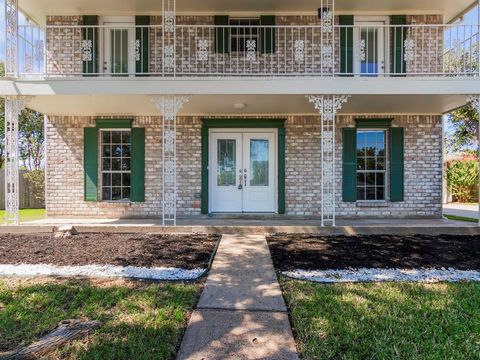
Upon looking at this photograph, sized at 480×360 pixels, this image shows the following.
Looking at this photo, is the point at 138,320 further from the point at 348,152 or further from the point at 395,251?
the point at 348,152

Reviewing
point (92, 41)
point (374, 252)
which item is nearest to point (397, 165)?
point (374, 252)

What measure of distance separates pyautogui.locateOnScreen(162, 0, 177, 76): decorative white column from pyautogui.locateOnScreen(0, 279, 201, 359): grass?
5065 millimetres

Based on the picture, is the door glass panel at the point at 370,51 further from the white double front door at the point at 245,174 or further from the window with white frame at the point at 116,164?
the window with white frame at the point at 116,164

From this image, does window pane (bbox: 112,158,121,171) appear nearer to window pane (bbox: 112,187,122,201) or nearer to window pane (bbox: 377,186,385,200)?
window pane (bbox: 112,187,122,201)

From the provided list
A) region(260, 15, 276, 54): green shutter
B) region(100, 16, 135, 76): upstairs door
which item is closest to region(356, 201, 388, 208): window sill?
region(260, 15, 276, 54): green shutter

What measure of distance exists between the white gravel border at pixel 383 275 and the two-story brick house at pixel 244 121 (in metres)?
3.44

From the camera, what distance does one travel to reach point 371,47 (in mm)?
8617

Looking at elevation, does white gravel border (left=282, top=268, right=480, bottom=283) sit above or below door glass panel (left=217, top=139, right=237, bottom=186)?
below

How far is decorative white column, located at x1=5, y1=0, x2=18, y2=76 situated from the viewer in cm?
696

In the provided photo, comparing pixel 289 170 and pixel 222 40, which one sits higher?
pixel 222 40

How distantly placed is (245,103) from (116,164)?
3.97 m

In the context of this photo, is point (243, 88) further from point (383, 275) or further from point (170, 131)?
point (383, 275)

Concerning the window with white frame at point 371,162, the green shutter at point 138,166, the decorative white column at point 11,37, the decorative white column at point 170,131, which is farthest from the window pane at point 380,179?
the decorative white column at point 11,37

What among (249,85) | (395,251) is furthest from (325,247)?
(249,85)
